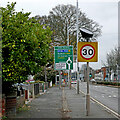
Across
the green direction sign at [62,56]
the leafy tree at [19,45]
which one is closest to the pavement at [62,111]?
the leafy tree at [19,45]

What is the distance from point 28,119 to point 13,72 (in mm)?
1884

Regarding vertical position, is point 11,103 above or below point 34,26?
below

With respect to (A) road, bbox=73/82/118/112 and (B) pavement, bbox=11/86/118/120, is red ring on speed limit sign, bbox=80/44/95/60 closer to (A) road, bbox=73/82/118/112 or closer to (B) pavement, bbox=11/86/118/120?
(B) pavement, bbox=11/86/118/120

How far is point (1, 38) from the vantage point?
10.1 metres

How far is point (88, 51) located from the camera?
1145 cm

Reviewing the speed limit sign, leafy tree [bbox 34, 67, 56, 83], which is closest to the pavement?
the speed limit sign

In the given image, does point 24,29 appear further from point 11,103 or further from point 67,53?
point 67,53

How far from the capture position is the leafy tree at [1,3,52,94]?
10539mm

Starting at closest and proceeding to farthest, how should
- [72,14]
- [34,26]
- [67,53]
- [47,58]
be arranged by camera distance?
[34,26] → [47,58] → [67,53] → [72,14]

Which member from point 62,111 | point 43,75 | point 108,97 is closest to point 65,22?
point 43,75

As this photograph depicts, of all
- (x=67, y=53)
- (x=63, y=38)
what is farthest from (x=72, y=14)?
(x=67, y=53)

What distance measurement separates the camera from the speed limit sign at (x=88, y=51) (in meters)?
11.4

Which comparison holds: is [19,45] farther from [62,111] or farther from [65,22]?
[65,22]

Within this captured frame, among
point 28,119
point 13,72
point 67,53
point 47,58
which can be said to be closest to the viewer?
point 28,119
